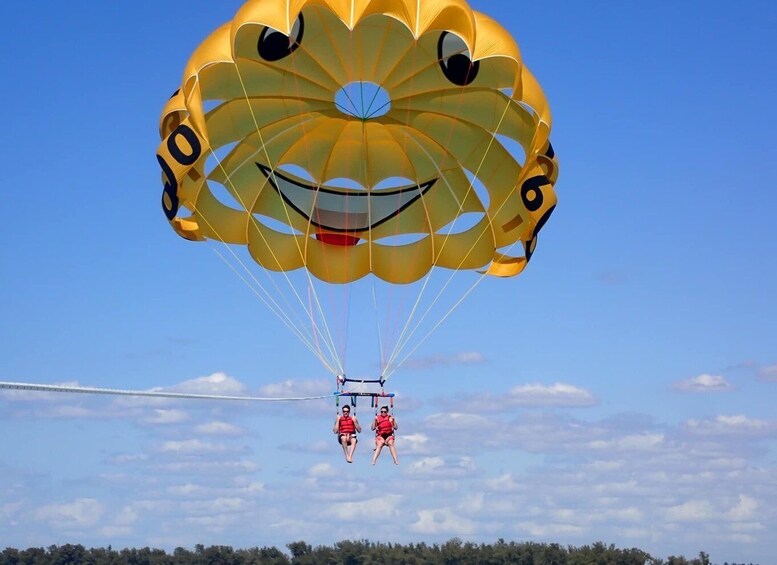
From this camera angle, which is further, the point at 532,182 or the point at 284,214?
the point at 284,214

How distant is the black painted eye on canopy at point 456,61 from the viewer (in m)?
23.8

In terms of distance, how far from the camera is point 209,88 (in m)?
24.0

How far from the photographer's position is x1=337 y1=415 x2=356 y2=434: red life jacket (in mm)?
23516

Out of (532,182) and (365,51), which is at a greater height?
(365,51)

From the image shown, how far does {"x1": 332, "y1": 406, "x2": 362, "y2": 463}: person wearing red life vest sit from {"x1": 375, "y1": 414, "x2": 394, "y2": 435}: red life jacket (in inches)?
12.9

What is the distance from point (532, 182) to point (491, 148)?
4.51 feet

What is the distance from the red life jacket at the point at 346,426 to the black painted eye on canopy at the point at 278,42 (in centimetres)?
658

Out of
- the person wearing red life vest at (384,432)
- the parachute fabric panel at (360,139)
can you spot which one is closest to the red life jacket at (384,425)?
the person wearing red life vest at (384,432)

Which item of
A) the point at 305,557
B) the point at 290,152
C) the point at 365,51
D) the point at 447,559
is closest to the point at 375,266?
the point at 290,152

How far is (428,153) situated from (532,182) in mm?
2436

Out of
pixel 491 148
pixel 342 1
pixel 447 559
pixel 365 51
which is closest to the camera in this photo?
pixel 342 1

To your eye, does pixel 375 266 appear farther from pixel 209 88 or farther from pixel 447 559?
pixel 447 559

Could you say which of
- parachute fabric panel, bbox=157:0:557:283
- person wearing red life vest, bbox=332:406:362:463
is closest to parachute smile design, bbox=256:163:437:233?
parachute fabric panel, bbox=157:0:557:283

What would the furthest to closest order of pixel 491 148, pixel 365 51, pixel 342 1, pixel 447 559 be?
pixel 447 559 < pixel 491 148 < pixel 365 51 < pixel 342 1
